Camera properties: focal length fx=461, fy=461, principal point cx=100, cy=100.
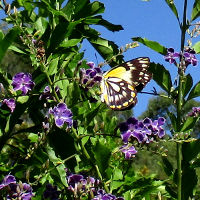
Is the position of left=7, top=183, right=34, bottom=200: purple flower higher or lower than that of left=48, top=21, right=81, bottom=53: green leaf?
lower

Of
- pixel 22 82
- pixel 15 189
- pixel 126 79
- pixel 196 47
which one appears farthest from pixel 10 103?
pixel 196 47

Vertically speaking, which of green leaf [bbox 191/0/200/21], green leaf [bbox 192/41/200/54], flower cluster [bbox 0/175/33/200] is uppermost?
green leaf [bbox 191/0/200/21]

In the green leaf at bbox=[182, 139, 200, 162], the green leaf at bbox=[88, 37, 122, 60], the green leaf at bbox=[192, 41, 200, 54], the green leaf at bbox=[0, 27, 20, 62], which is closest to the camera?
the green leaf at bbox=[0, 27, 20, 62]

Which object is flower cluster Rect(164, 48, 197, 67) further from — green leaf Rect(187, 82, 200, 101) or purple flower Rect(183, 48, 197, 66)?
green leaf Rect(187, 82, 200, 101)

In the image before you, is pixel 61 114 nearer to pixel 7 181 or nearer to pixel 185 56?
pixel 7 181

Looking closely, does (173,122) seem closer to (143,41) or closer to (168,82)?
(168,82)

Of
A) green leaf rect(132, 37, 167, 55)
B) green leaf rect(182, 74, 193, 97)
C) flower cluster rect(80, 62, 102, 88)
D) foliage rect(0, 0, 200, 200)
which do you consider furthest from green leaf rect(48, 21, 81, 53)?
green leaf rect(182, 74, 193, 97)
